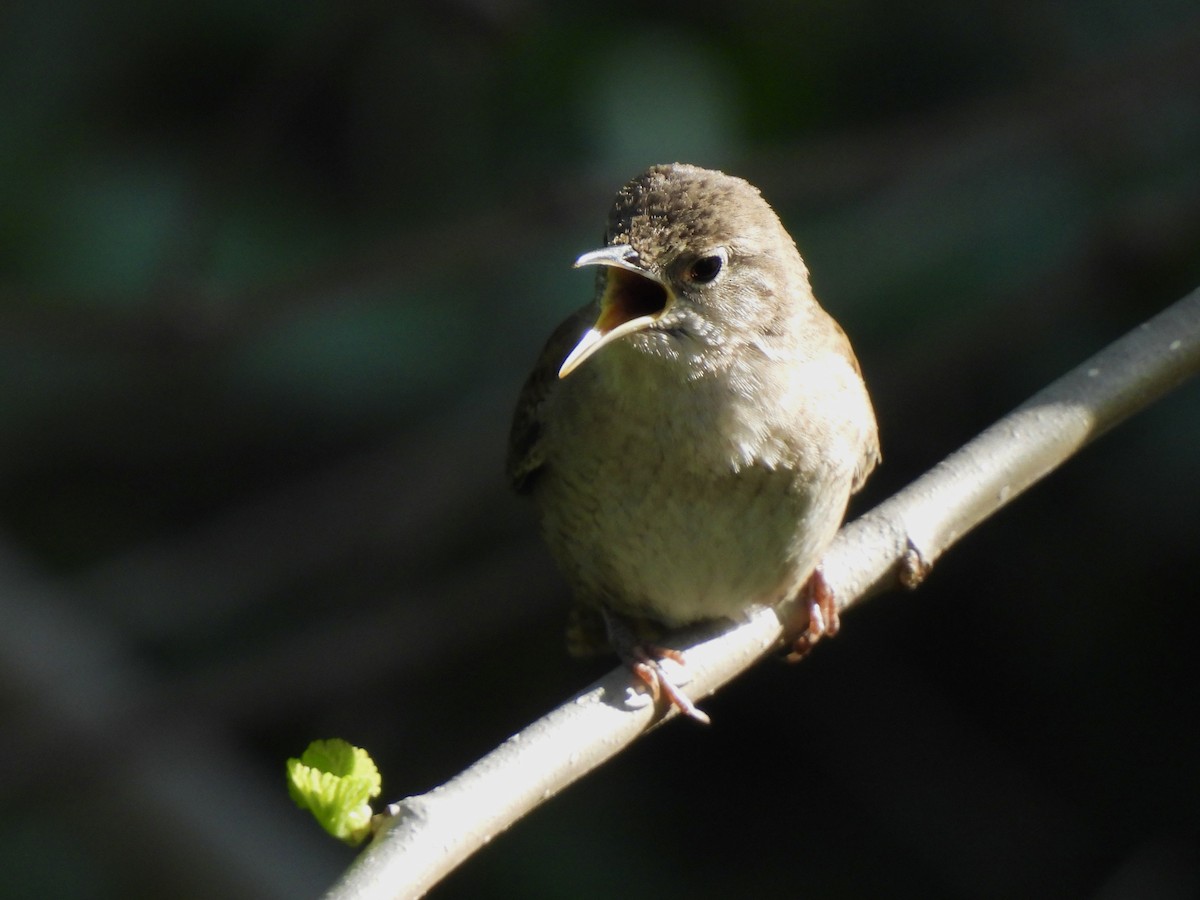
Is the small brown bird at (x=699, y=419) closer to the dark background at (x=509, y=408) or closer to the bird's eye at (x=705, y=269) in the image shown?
the bird's eye at (x=705, y=269)

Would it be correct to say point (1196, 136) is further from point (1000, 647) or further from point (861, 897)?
point (861, 897)

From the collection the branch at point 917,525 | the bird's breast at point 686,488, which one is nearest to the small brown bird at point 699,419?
the bird's breast at point 686,488

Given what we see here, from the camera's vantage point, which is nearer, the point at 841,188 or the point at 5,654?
the point at 841,188

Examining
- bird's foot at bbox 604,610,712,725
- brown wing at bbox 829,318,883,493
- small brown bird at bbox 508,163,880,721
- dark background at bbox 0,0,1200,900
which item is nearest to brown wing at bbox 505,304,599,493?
small brown bird at bbox 508,163,880,721

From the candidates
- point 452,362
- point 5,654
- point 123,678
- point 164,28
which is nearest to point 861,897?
point 452,362

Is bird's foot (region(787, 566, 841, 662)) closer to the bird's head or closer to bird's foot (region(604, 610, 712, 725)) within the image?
bird's foot (region(604, 610, 712, 725))
